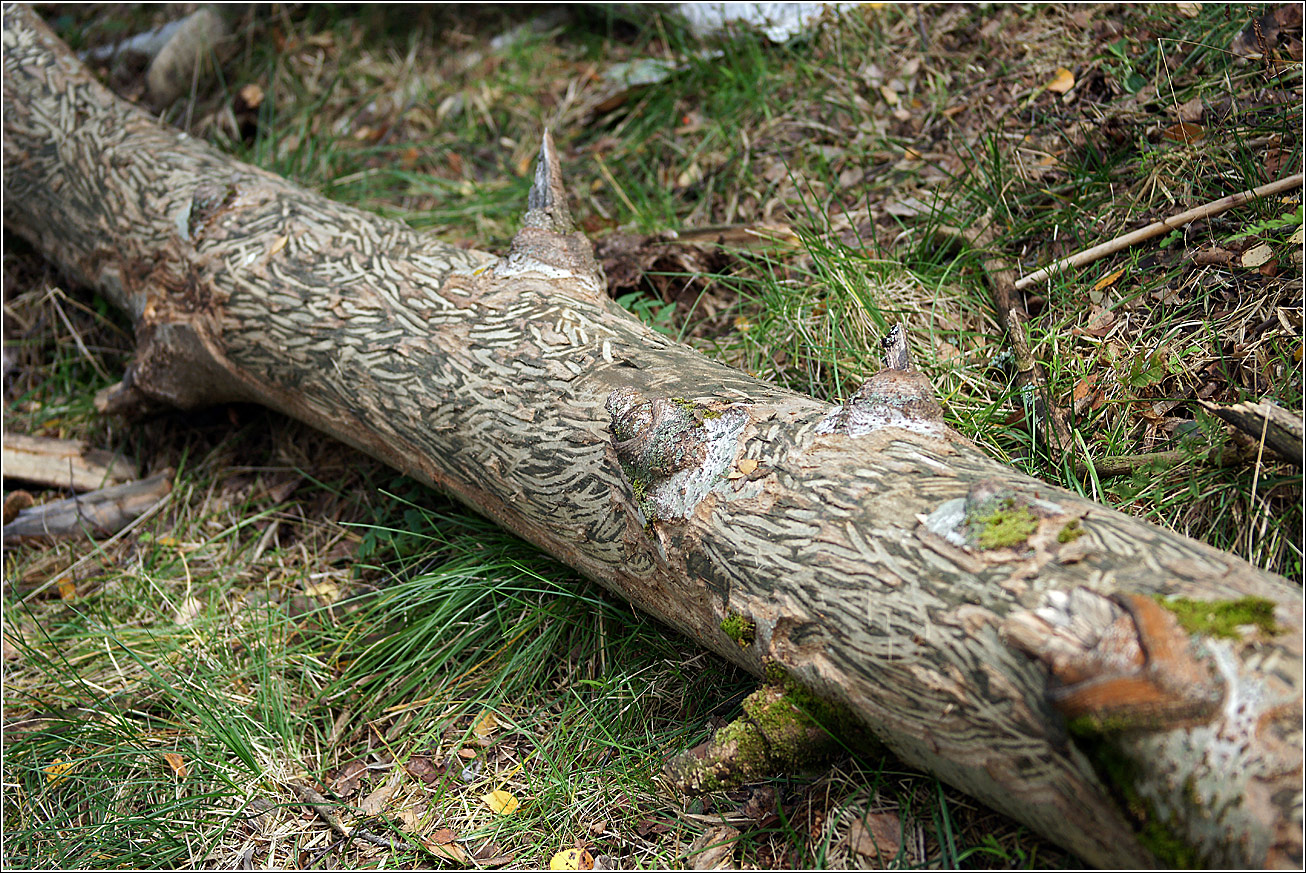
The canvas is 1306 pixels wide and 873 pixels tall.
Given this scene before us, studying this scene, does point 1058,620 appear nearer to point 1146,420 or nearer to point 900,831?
point 900,831

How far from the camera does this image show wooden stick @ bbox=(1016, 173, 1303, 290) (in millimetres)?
2322

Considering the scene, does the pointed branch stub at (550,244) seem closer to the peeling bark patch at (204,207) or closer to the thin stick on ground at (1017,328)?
the peeling bark patch at (204,207)

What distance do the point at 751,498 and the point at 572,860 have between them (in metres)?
1.04

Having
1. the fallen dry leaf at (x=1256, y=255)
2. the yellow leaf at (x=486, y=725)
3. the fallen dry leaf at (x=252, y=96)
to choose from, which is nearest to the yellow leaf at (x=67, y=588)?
the yellow leaf at (x=486, y=725)

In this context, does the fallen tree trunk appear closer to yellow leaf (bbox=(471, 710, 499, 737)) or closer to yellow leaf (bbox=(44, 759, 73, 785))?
yellow leaf (bbox=(471, 710, 499, 737))

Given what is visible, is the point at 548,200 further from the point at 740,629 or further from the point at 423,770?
the point at 423,770

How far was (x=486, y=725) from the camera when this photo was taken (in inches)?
96.0

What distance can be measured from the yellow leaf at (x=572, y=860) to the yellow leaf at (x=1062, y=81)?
3.06 metres

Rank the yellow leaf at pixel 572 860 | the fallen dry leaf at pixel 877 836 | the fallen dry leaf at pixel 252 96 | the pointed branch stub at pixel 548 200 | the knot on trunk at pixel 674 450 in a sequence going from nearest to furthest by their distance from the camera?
1. the fallen dry leaf at pixel 877 836
2. the knot on trunk at pixel 674 450
3. the yellow leaf at pixel 572 860
4. the pointed branch stub at pixel 548 200
5. the fallen dry leaf at pixel 252 96

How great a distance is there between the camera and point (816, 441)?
1897 mm

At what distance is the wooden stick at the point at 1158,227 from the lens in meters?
2.32

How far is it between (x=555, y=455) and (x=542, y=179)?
118 cm

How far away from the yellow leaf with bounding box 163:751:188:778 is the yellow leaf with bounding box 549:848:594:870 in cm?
119

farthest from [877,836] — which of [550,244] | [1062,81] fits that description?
[1062,81]
